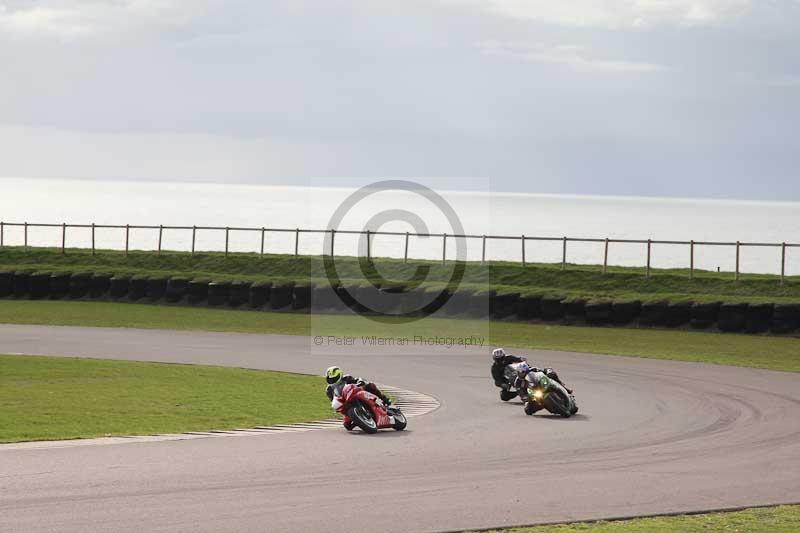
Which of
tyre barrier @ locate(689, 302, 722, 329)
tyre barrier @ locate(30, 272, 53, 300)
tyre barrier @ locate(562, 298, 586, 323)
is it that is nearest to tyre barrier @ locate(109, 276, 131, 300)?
tyre barrier @ locate(30, 272, 53, 300)

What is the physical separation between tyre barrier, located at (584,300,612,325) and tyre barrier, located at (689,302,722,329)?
8.55ft

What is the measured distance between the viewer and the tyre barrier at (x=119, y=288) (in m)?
45.6

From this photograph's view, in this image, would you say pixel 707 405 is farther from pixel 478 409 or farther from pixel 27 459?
pixel 27 459

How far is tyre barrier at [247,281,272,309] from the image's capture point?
43281mm

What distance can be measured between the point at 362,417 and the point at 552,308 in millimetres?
22300

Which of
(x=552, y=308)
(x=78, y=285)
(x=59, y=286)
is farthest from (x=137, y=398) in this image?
(x=59, y=286)

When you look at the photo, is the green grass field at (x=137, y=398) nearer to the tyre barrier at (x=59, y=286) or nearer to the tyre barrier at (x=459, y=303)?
the tyre barrier at (x=459, y=303)

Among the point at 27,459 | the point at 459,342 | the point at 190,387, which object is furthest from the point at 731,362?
the point at 27,459

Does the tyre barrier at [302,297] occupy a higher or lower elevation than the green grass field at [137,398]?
higher

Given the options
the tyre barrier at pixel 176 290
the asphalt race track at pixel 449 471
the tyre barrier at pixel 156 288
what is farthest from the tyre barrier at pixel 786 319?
the tyre barrier at pixel 156 288

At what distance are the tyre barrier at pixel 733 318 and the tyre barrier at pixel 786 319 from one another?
869mm

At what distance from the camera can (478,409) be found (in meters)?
20.4

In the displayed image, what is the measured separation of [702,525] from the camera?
1125cm

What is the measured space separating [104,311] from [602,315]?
17141mm
